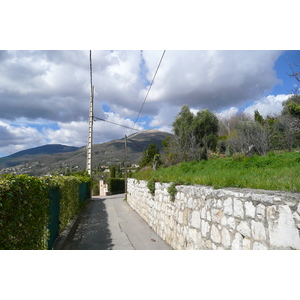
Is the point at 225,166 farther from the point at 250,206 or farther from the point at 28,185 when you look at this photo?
the point at 28,185

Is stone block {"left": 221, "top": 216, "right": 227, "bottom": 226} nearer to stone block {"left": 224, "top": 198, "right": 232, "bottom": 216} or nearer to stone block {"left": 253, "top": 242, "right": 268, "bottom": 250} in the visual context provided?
stone block {"left": 224, "top": 198, "right": 232, "bottom": 216}

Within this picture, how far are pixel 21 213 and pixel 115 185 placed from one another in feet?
90.6

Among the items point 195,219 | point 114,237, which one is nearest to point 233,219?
point 195,219

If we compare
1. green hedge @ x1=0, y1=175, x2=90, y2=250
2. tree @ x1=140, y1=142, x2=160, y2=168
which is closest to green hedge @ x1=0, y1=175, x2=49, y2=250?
green hedge @ x1=0, y1=175, x2=90, y2=250

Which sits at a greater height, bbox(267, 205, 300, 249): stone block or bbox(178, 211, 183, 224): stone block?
bbox(267, 205, 300, 249): stone block

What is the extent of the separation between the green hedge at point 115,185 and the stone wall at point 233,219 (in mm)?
24653

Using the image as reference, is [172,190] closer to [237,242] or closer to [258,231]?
[237,242]

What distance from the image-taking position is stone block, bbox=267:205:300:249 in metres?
2.28

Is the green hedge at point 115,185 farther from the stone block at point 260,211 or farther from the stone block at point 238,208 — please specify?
the stone block at point 260,211

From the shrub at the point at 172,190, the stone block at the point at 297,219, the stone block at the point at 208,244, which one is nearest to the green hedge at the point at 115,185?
the shrub at the point at 172,190

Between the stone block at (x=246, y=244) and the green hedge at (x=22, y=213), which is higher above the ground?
the green hedge at (x=22, y=213)

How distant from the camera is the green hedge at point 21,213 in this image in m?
2.74

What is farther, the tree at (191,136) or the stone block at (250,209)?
the tree at (191,136)

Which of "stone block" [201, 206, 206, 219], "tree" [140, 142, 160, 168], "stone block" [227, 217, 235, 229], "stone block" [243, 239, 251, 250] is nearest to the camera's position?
"stone block" [243, 239, 251, 250]
